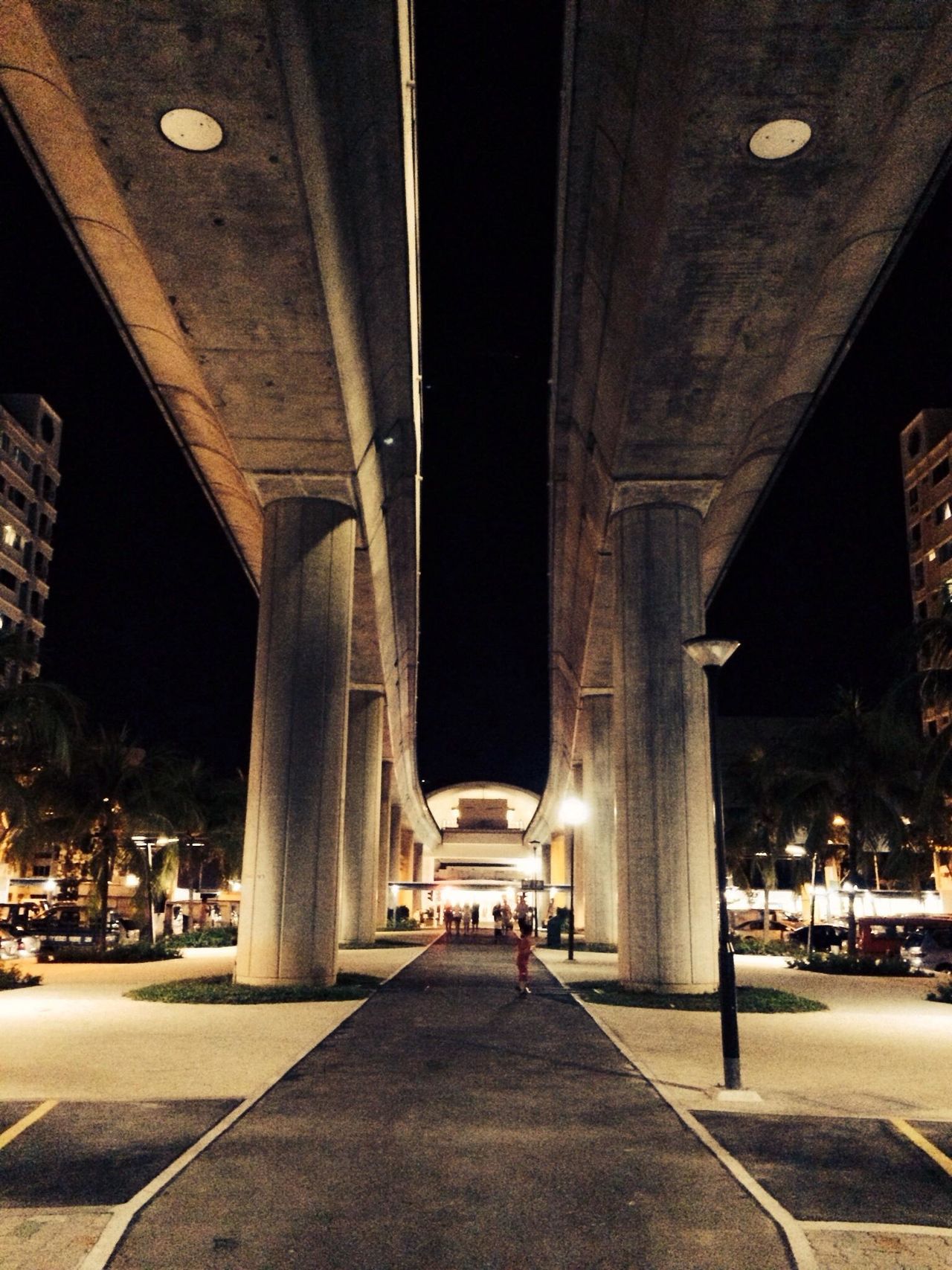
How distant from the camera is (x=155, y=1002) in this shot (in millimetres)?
18016

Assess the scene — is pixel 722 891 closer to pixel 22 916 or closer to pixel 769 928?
pixel 22 916

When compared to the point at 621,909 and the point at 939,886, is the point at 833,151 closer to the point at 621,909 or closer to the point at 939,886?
the point at 621,909

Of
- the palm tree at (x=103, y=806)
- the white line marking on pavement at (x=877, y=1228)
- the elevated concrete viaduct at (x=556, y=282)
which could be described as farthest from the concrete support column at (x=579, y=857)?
the white line marking on pavement at (x=877, y=1228)

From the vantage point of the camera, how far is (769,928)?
2095 inches

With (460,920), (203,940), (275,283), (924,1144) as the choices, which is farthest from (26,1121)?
(460,920)

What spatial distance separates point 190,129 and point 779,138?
7089 mm

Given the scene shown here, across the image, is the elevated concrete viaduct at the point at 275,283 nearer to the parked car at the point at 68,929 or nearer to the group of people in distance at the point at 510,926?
the group of people in distance at the point at 510,926

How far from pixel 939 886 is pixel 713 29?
6198 cm

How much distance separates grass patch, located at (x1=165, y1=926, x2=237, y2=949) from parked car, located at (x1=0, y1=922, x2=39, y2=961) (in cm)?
401

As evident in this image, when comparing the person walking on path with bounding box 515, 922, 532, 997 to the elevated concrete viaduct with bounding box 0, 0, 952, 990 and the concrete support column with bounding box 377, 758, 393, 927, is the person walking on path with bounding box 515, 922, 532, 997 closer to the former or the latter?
the elevated concrete viaduct with bounding box 0, 0, 952, 990

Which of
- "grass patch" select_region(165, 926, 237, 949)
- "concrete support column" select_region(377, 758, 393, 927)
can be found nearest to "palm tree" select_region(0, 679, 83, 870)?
"grass patch" select_region(165, 926, 237, 949)

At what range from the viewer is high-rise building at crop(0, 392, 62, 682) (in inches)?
2958

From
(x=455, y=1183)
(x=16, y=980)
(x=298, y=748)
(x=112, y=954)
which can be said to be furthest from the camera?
(x=112, y=954)

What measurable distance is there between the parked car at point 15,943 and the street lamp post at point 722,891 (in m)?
24.1
